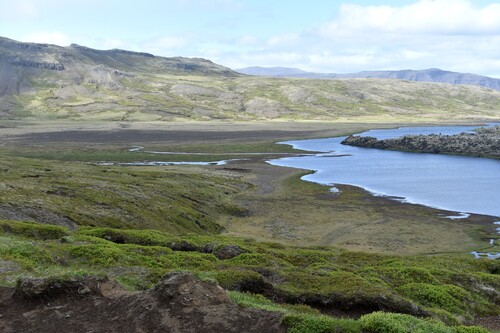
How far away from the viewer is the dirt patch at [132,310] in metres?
16.8

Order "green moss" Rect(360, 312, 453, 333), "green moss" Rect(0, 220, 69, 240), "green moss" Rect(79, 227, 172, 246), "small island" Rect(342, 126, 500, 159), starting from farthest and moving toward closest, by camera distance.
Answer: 1. "small island" Rect(342, 126, 500, 159)
2. "green moss" Rect(79, 227, 172, 246)
3. "green moss" Rect(0, 220, 69, 240)
4. "green moss" Rect(360, 312, 453, 333)

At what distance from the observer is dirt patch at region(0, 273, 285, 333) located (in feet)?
55.3

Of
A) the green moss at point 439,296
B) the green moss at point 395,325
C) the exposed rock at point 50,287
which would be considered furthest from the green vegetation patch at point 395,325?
the exposed rock at point 50,287

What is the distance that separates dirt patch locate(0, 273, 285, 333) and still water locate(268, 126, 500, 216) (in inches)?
3065

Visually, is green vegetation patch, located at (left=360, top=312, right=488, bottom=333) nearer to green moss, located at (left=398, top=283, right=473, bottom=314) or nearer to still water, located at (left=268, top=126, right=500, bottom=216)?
green moss, located at (left=398, top=283, right=473, bottom=314)

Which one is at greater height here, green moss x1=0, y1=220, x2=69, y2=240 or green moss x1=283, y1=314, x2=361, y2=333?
green moss x1=283, y1=314, x2=361, y2=333

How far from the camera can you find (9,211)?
48.9 metres

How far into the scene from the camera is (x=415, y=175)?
425 ft

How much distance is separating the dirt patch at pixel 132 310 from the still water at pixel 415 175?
77.9 m

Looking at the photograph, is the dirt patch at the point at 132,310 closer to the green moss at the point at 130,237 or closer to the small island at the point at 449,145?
the green moss at the point at 130,237

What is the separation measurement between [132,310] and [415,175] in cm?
12152

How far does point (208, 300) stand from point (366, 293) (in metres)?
8.77

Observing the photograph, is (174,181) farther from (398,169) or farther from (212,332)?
(212,332)

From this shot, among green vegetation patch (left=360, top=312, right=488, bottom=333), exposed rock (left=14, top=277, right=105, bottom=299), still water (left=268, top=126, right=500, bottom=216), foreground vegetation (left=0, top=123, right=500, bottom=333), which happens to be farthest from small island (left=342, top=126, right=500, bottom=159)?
exposed rock (left=14, top=277, right=105, bottom=299)
